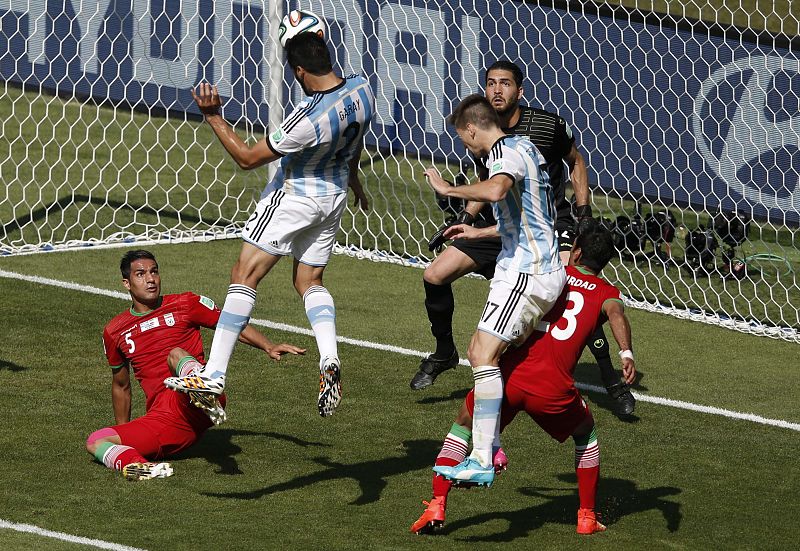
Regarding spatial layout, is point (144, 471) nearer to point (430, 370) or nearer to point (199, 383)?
point (199, 383)

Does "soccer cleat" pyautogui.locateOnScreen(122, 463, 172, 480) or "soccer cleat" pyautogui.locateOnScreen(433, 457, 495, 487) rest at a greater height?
"soccer cleat" pyautogui.locateOnScreen(433, 457, 495, 487)

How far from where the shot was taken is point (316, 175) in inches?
291

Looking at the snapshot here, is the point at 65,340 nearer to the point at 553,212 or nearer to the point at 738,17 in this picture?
the point at 553,212

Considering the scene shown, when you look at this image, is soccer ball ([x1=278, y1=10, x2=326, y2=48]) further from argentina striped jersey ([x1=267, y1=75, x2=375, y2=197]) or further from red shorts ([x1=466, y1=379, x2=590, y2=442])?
red shorts ([x1=466, y1=379, x2=590, y2=442])

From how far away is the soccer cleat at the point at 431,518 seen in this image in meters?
6.70

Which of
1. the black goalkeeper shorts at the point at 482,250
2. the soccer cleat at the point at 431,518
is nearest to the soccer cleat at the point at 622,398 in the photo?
the black goalkeeper shorts at the point at 482,250

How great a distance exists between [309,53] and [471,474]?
2.34 meters

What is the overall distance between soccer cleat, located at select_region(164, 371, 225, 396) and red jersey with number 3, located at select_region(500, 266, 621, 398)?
143cm

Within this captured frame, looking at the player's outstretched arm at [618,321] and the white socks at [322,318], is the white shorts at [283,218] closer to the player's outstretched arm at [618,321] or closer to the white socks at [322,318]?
the white socks at [322,318]

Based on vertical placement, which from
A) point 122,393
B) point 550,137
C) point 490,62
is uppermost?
point 490,62

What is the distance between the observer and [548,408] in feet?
22.1

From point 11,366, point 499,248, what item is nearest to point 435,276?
point 499,248

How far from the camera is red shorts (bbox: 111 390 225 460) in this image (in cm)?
772

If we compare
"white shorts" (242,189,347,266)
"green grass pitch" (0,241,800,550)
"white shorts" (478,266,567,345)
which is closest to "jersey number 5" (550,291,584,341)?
"white shorts" (478,266,567,345)
